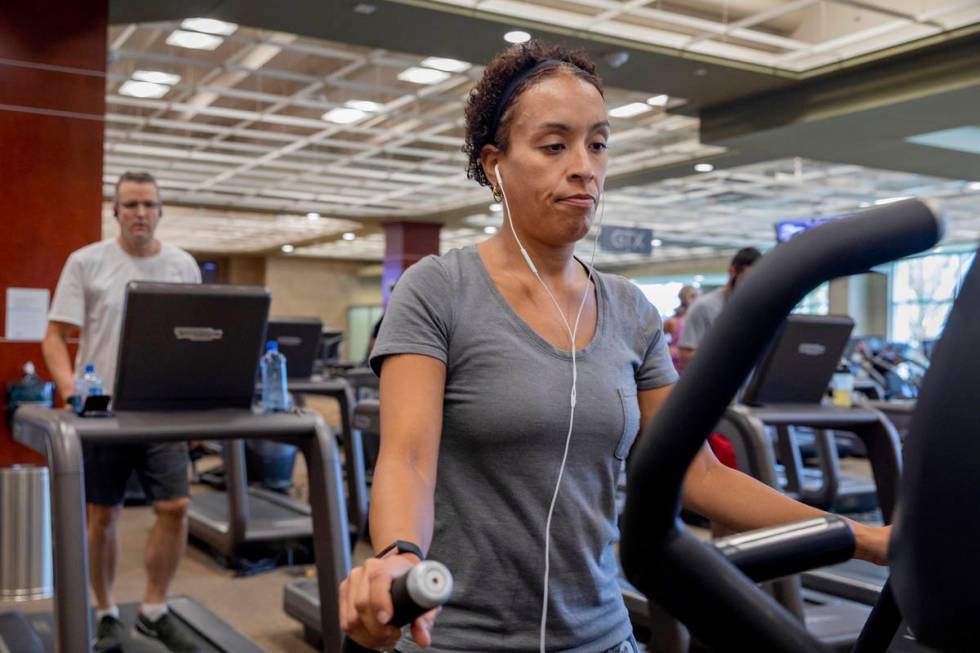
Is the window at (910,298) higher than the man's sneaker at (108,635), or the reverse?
the window at (910,298)

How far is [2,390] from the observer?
5.19 m

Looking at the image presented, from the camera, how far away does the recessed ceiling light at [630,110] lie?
993cm

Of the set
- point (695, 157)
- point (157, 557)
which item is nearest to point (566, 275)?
point (157, 557)

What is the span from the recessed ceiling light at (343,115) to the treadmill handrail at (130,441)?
24.9 feet

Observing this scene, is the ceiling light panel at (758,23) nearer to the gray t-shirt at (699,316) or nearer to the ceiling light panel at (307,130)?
the ceiling light panel at (307,130)

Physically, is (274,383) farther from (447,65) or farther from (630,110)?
(630,110)

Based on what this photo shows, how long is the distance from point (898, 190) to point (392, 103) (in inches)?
314

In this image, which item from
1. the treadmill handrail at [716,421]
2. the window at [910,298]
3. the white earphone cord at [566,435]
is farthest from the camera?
the window at [910,298]

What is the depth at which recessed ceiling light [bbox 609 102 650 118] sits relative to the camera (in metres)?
9.93

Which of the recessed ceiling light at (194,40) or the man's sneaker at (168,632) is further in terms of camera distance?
the recessed ceiling light at (194,40)

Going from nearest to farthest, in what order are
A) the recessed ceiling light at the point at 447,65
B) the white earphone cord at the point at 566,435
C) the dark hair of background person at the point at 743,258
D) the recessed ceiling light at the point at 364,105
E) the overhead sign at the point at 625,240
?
the white earphone cord at the point at 566,435 < the dark hair of background person at the point at 743,258 < the recessed ceiling light at the point at 447,65 < the recessed ceiling light at the point at 364,105 < the overhead sign at the point at 625,240

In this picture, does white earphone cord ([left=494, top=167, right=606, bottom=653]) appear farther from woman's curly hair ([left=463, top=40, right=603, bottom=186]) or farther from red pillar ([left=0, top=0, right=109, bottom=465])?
red pillar ([left=0, top=0, right=109, bottom=465])

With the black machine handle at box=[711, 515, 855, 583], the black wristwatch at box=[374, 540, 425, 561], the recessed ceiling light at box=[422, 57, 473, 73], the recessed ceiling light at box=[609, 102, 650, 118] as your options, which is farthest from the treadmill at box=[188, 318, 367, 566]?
the recessed ceiling light at box=[609, 102, 650, 118]

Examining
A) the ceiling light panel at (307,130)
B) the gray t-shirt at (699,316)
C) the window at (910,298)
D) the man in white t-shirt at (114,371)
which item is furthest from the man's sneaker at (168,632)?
the window at (910,298)
